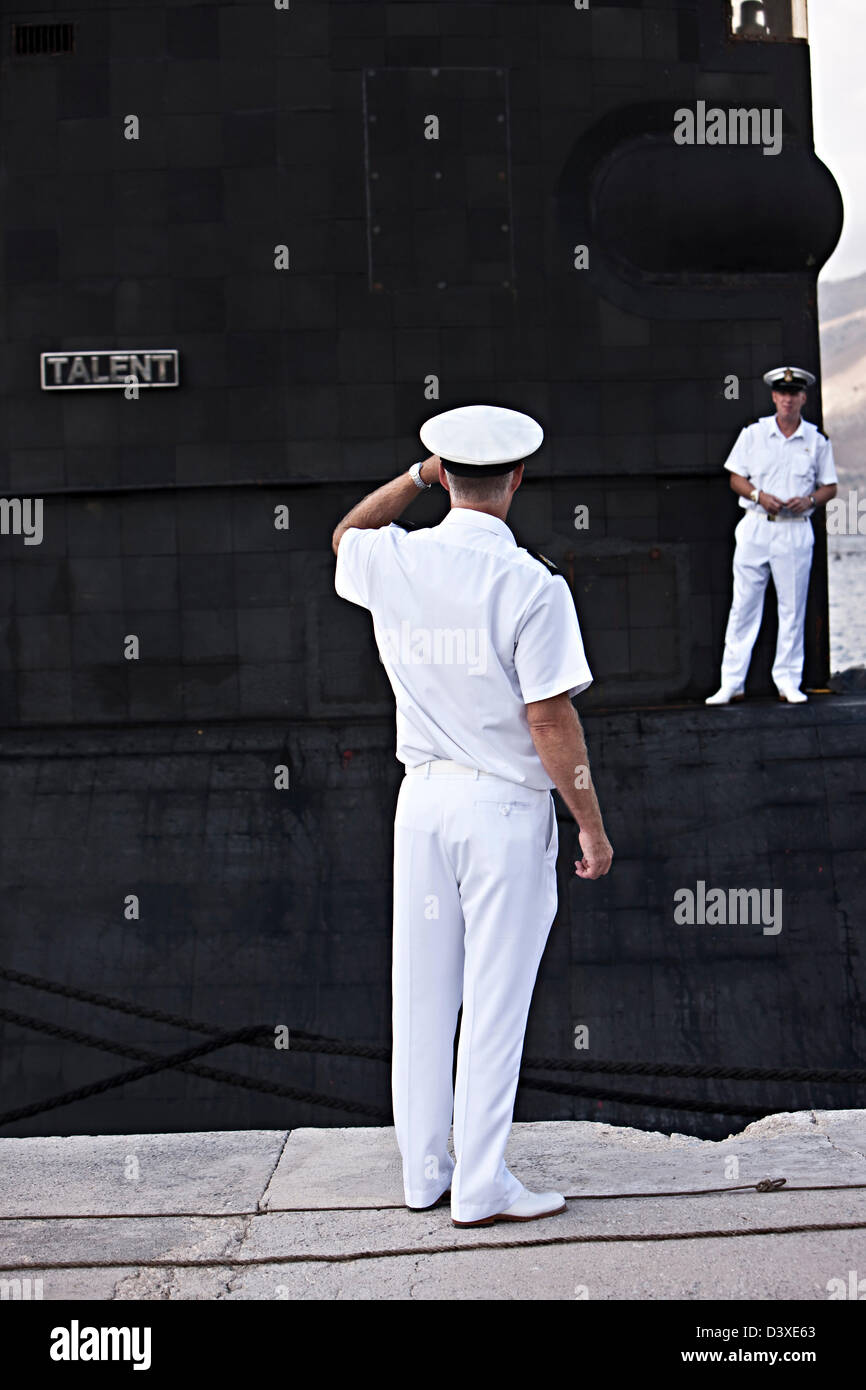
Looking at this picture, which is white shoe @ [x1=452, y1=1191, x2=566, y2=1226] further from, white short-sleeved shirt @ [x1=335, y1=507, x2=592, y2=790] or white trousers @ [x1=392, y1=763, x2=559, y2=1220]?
white short-sleeved shirt @ [x1=335, y1=507, x2=592, y2=790]

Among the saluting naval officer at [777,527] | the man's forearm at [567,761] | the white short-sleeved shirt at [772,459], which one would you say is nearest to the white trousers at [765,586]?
the saluting naval officer at [777,527]

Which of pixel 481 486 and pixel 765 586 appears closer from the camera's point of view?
pixel 481 486

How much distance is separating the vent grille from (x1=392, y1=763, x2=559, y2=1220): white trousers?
6.47 metres

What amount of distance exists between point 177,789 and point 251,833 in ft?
1.61

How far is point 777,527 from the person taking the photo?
7.96m

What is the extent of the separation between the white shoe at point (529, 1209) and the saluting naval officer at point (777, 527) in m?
5.02

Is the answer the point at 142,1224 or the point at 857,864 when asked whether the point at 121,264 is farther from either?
the point at 142,1224

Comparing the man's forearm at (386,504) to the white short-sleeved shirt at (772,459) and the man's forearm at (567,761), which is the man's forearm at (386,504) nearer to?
the man's forearm at (567,761)

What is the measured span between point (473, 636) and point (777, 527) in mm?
5231

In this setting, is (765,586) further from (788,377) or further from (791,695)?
(788,377)

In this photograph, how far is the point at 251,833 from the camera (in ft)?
24.6

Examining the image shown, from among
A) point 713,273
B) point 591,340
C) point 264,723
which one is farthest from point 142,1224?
point 713,273

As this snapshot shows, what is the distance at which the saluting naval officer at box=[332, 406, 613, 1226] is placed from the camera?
3146 mm

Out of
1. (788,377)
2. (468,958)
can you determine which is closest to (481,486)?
(468,958)
